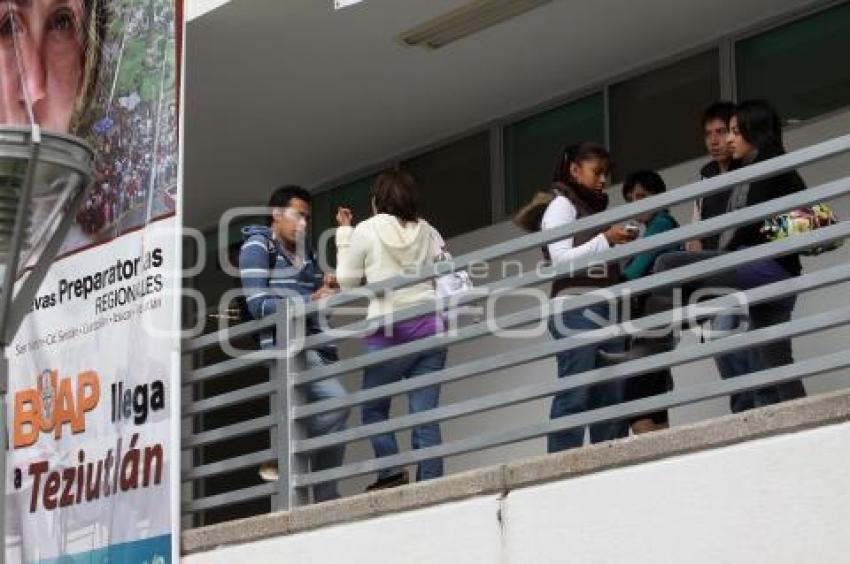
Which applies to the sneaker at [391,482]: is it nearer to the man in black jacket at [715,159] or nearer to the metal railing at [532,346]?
the metal railing at [532,346]

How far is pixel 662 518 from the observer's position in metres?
7.96

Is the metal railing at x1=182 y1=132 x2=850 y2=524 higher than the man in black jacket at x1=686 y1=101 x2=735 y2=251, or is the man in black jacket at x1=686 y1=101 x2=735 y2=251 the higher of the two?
the man in black jacket at x1=686 y1=101 x2=735 y2=251

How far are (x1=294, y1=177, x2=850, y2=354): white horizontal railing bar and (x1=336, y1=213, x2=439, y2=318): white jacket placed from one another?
26 cm

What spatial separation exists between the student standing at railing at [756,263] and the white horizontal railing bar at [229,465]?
78.2 inches

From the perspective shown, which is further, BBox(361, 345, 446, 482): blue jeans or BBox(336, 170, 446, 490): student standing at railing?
BBox(336, 170, 446, 490): student standing at railing

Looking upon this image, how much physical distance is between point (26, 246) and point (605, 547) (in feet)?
8.46

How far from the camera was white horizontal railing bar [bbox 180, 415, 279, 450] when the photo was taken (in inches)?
387

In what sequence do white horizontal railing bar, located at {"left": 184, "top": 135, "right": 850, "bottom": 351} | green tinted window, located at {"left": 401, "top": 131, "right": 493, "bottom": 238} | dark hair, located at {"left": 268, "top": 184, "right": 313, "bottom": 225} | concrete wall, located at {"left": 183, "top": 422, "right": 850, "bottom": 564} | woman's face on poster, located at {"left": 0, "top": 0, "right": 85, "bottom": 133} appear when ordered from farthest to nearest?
green tinted window, located at {"left": 401, "top": 131, "right": 493, "bottom": 238} → woman's face on poster, located at {"left": 0, "top": 0, "right": 85, "bottom": 133} → dark hair, located at {"left": 268, "top": 184, "right": 313, "bottom": 225} → white horizontal railing bar, located at {"left": 184, "top": 135, "right": 850, "bottom": 351} → concrete wall, located at {"left": 183, "top": 422, "right": 850, "bottom": 564}

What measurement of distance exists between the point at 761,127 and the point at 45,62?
4397 mm

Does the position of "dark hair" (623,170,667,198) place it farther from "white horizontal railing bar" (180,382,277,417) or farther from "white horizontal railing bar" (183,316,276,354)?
"white horizontal railing bar" (180,382,277,417)

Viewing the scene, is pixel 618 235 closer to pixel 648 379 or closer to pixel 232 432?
pixel 648 379

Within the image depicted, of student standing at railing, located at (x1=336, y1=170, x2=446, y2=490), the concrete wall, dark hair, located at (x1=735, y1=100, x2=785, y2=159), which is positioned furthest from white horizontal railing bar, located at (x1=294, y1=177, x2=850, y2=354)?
the concrete wall

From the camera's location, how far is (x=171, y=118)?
10656mm

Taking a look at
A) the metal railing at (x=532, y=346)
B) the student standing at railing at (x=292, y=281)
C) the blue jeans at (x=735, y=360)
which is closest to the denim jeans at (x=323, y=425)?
the student standing at railing at (x=292, y=281)
